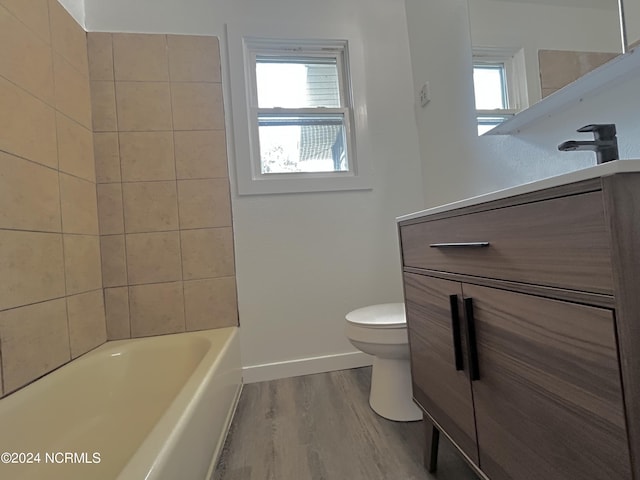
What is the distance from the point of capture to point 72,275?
1.39 metres

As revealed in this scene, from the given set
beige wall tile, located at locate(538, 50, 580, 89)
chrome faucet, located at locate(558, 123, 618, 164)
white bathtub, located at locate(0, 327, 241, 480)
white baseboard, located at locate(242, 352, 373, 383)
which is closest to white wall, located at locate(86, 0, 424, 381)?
white baseboard, located at locate(242, 352, 373, 383)

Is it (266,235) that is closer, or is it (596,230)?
(596,230)

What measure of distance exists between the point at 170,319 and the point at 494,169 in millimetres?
1819

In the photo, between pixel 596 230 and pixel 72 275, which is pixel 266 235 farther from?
pixel 596 230

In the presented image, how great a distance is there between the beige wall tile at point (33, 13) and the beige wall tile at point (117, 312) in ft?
4.00

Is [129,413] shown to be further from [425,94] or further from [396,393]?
[425,94]

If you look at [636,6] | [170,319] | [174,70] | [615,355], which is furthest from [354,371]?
[174,70]

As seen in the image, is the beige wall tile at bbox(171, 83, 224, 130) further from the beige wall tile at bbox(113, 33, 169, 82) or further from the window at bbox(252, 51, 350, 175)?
the window at bbox(252, 51, 350, 175)

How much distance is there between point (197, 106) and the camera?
175cm

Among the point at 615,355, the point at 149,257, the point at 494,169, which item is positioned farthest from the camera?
the point at 149,257

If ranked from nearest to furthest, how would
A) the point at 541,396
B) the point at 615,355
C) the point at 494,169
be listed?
1. the point at 615,355
2. the point at 541,396
3. the point at 494,169

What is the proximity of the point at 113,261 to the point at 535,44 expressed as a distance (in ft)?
6.97

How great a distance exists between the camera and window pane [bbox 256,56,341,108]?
75.2 inches
